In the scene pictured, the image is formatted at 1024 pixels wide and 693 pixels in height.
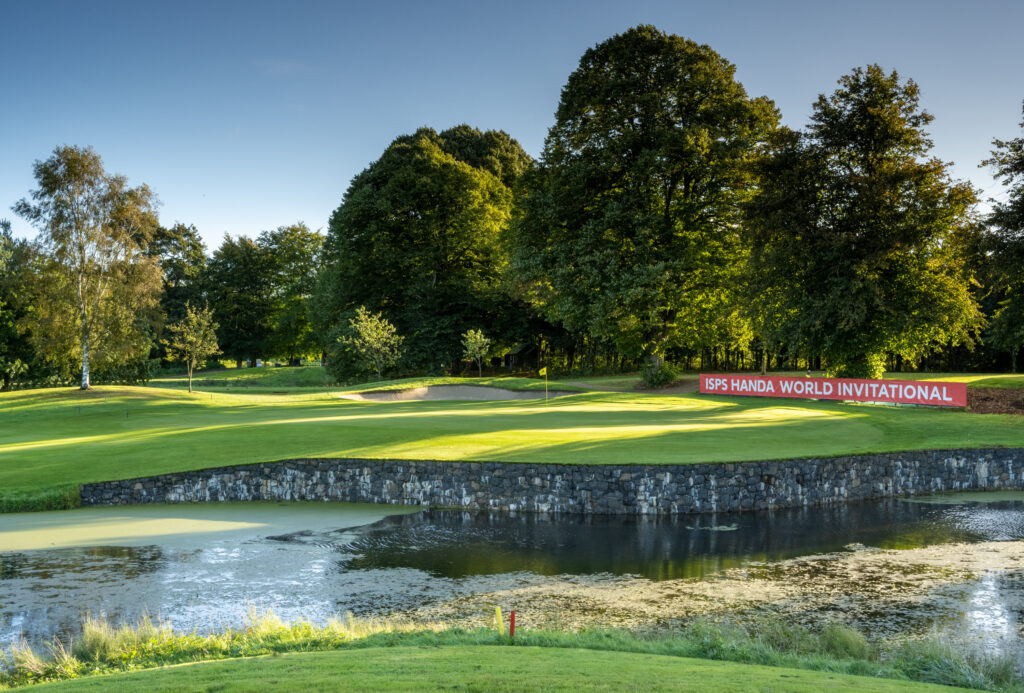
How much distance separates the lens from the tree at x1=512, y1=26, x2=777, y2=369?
33.2m

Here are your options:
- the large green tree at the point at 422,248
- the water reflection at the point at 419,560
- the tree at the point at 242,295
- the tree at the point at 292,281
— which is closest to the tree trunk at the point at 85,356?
the large green tree at the point at 422,248

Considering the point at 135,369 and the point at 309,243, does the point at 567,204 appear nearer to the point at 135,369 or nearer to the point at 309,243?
the point at 135,369

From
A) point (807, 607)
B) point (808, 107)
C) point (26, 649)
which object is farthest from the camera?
point (808, 107)

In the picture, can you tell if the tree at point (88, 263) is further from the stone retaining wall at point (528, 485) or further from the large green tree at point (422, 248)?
the stone retaining wall at point (528, 485)

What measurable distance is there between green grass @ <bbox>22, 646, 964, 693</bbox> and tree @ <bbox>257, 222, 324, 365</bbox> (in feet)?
229

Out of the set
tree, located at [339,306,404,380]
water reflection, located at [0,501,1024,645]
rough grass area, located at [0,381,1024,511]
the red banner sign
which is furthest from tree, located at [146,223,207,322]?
water reflection, located at [0,501,1024,645]

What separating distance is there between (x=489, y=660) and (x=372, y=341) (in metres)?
38.1

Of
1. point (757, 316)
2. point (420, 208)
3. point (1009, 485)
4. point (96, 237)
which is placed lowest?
point (1009, 485)

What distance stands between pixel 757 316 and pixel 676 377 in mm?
6299

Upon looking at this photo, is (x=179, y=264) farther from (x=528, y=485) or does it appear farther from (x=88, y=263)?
(x=528, y=485)

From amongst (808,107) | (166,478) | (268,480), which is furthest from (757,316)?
(166,478)

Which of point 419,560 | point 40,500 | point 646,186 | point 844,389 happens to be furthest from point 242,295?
point 419,560

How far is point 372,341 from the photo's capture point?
43.0 m

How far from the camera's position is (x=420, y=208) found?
50.5m
